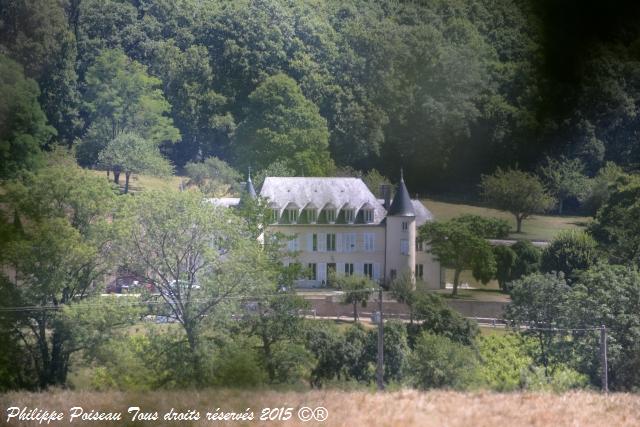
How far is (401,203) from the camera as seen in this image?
7.25 meters

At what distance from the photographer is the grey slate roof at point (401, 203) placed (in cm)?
711

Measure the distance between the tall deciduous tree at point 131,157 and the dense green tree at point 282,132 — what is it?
675 millimetres

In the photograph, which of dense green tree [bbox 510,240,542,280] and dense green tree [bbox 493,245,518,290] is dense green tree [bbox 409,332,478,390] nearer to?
dense green tree [bbox 493,245,518,290]

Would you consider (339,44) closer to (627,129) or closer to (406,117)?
(406,117)

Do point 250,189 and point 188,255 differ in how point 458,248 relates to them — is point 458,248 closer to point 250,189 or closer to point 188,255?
point 250,189

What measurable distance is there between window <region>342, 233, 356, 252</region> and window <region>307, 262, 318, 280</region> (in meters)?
0.25

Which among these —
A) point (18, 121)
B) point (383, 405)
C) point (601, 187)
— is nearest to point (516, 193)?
point (601, 187)

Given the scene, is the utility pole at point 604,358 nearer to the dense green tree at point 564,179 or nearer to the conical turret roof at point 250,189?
the dense green tree at point 564,179

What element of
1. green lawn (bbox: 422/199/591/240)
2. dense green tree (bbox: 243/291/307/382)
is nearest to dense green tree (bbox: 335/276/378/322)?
dense green tree (bbox: 243/291/307/382)

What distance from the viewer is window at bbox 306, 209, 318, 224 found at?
6805mm


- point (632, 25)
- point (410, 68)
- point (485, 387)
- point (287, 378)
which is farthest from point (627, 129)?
point (287, 378)

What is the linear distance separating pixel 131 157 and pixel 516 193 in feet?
10.4

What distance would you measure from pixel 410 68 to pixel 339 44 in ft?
1.95

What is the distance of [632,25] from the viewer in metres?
7.80
